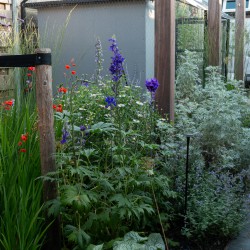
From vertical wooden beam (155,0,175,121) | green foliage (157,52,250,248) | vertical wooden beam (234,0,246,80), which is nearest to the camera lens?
green foliage (157,52,250,248)

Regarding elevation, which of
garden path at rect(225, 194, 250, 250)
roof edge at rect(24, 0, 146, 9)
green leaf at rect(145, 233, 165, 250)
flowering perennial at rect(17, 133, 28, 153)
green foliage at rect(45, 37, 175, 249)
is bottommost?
garden path at rect(225, 194, 250, 250)

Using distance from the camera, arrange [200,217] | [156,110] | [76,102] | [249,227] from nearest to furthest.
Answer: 1. [200,217]
2. [249,227]
3. [76,102]
4. [156,110]

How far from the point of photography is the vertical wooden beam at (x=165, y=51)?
470cm

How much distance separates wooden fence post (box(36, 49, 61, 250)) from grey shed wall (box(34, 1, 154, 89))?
449cm

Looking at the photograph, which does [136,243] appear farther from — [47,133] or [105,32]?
[105,32]

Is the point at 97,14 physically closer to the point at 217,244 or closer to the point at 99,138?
the point at 99,138

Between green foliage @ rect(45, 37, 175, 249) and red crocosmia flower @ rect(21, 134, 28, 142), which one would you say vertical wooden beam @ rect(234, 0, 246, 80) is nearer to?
green foliage @ rect(45, 37, 175, 249)

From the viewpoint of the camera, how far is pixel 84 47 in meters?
7.54

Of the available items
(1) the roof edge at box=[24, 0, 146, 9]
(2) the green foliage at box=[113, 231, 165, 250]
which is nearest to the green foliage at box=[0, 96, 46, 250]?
(2) the green foliage at box=[113, 231, 165, 250]

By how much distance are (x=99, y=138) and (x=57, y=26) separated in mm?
4244

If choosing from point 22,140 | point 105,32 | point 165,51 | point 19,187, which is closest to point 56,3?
point 105,32

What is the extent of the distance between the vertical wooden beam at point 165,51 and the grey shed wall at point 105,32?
2.36 m

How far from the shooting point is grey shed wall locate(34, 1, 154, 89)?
720 cm

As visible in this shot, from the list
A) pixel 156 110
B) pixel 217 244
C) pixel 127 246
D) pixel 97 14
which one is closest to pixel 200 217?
pixel 217 244
